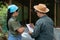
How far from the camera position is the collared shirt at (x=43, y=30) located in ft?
20.7

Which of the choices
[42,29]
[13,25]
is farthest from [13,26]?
[42,29]

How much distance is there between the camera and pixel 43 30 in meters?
6.38

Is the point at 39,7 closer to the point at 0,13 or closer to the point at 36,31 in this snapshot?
the point at 36,31

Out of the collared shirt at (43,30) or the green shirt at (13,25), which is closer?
the collared shirt at (43,30)

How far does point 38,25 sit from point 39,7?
1.70 ft

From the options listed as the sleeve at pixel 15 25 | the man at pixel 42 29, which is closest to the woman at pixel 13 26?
the sleeve at pixel 15 25

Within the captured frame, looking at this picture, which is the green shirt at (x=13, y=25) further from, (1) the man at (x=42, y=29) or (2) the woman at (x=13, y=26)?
(1) the man at (x=42, y=29)

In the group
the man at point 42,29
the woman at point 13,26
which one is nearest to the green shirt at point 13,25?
the woman at point 13,26

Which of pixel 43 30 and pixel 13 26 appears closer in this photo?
pixel 43 30

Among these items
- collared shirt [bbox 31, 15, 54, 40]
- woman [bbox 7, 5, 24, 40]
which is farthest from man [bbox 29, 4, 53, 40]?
woman [bbox 7, 5, 24, 40]

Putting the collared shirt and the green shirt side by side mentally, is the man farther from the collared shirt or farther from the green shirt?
the green shirt

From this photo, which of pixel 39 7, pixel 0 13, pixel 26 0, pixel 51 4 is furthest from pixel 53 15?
pixel 39 7

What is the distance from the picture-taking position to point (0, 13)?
31.2 feet

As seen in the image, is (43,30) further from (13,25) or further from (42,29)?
(13,25)
